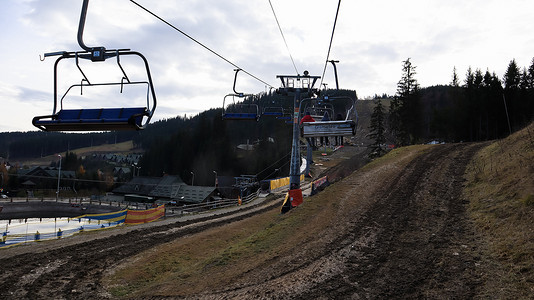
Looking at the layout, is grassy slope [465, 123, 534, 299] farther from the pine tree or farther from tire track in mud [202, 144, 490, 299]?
the pine tree

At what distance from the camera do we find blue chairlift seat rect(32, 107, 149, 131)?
6.93 metres

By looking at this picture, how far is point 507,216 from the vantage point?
10.6 meters

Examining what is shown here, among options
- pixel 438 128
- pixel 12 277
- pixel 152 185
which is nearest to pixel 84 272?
pixel 12 277

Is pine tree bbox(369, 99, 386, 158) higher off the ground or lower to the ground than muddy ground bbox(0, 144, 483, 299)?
higher

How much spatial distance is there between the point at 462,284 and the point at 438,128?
187 ft

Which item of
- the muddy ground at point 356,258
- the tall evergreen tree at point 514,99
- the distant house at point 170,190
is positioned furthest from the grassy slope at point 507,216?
the distant house at point 170,190

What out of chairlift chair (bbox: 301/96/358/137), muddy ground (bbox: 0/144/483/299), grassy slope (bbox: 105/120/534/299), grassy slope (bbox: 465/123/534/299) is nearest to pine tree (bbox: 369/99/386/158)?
grassy slope (bbox: 465/123/534/299)

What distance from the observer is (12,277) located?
437 inches

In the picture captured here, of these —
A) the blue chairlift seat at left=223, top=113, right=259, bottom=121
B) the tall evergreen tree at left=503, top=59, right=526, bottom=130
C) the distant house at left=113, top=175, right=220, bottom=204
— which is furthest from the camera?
the distant house at left=113, top=175, right=220, bottom=204

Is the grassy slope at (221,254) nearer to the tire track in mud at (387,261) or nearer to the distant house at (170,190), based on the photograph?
the tire track in mud at (387,261)

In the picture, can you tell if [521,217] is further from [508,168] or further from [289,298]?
[289,298]

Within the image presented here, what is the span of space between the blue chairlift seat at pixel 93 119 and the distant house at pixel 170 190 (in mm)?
51181

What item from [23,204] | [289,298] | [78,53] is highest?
[78,53]

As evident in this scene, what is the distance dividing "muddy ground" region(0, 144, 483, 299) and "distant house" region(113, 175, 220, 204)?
40753 mm
